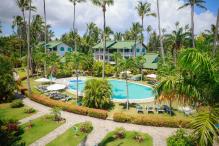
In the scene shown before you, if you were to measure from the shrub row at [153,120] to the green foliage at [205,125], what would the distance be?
1210cm

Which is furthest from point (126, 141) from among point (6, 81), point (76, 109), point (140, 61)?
point (140, 61)

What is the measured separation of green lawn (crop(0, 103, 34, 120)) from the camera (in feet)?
75.7

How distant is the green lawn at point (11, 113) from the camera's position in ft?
75.7

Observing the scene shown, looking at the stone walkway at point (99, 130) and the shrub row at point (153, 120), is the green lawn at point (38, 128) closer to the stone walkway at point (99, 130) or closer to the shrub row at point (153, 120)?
the stone walkway at point (99, 130)

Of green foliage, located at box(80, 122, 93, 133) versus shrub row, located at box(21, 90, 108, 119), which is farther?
shrub row, located at box(21, 90, 108, 119)

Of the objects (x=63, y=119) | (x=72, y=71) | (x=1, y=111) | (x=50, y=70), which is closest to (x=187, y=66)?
(x=63, y=119)

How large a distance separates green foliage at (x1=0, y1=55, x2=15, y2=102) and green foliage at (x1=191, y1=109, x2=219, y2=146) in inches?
1057

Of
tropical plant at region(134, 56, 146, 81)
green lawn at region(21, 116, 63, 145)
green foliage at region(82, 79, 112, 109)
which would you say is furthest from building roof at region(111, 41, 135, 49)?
green lawn at region(21, 116, 63, 145)

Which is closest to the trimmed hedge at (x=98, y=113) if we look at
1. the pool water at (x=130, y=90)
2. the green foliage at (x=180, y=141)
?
the green foliage at (x=180, y=141)

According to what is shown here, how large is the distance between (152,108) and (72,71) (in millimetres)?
32247

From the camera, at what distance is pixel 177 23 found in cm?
4266

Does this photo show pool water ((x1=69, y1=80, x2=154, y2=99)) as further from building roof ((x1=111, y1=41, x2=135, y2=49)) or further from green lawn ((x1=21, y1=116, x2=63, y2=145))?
building roof ((x1=111, y1=41, x2=135, y2=49))

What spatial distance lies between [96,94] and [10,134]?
10775 mm

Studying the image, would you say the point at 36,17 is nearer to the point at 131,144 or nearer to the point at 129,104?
the point at 129,104
